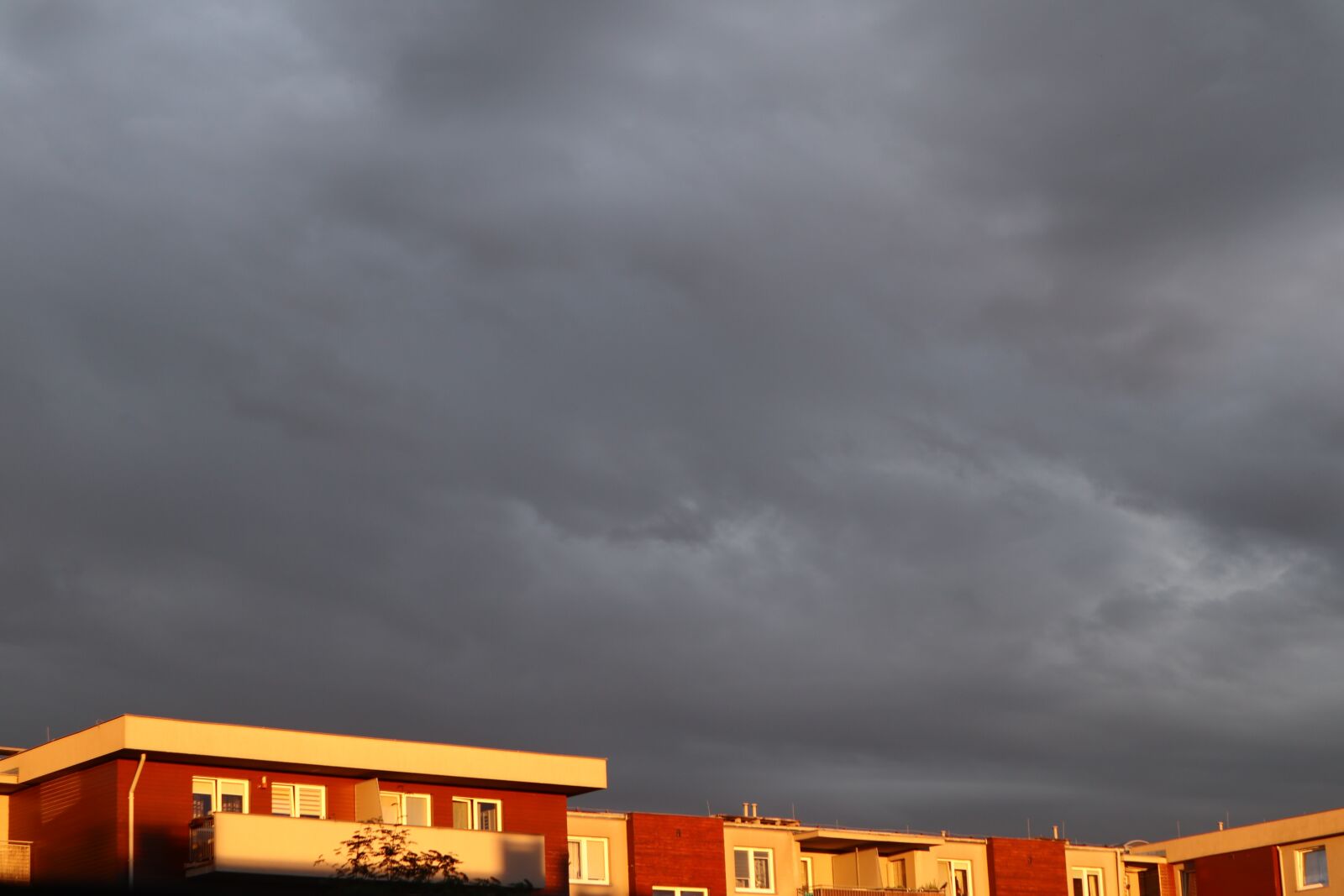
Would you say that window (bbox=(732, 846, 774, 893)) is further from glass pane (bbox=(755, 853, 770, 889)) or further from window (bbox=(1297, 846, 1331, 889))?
window (bbox=(1297, 846, 1331, 889))

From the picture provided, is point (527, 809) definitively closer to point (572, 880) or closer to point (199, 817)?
point (572, 880)

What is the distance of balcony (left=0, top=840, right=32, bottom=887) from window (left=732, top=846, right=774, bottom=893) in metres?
28.0

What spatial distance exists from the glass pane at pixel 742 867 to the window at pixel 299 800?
20810 millimetres

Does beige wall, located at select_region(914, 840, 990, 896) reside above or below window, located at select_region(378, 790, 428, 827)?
below

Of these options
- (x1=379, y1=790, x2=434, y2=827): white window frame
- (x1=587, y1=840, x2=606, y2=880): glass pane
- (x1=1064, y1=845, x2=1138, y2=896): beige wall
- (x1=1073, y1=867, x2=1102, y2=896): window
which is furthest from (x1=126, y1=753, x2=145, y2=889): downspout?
(x1=1073, y1=867, x2=1102, y2=896): window

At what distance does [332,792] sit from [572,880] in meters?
11.8

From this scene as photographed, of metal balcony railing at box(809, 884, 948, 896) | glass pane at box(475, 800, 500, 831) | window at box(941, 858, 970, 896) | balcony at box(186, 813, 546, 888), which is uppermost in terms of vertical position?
glass pane at box(475, 800, 500, 831)

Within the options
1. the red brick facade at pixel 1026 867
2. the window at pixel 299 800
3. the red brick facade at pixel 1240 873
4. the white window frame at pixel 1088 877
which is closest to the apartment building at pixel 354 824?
the window at pixel 299 800

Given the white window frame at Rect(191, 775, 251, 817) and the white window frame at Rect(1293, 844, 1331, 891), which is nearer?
the white window frame at Rect(191, 775, 251, 817)

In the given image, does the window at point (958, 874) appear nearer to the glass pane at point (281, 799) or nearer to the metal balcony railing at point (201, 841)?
the glass pane at point (281, 799)

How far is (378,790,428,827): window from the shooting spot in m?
58.2

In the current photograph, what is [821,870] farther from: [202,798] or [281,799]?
[202,798]

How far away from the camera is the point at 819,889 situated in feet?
244

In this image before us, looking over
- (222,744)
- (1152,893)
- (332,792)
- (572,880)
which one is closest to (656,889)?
(572,880)
